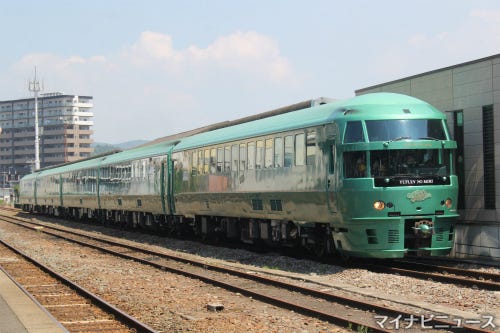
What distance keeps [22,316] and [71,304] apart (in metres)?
2.11

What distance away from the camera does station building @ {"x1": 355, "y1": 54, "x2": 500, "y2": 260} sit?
1552 centimetres

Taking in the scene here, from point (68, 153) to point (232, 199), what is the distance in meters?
176

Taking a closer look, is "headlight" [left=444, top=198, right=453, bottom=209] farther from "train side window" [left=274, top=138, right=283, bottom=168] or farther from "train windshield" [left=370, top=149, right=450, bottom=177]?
"train side window" [left=274, top=138, right=283, bottom=168]

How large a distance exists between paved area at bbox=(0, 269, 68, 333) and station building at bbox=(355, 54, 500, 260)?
9753 mm

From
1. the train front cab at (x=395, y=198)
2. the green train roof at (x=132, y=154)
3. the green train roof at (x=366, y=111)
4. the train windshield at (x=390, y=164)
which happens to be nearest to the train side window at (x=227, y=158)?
the green train roof at (x=366, y=111)

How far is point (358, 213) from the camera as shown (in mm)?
13859

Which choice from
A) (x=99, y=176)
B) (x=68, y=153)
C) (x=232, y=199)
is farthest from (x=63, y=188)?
(x=68, y=153)

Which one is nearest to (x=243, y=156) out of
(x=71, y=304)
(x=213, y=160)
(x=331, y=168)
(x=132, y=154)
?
(x=213, y=160)

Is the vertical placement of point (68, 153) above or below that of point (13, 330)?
above

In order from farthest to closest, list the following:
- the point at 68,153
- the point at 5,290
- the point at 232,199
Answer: the point at 68,153 → the point at 232,199 → the point at 5,290

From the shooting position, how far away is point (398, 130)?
1412cm

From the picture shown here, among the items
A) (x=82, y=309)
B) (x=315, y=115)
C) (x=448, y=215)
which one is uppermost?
(x=315, y=115)

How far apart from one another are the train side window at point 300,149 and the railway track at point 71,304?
18.3ft

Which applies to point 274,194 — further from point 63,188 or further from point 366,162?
point 63,188
